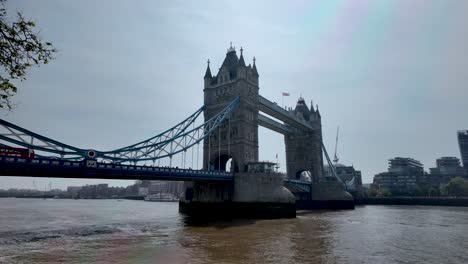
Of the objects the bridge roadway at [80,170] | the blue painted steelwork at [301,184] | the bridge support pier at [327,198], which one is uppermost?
the bridge roadway at [80,170]

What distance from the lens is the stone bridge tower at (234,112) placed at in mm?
53219

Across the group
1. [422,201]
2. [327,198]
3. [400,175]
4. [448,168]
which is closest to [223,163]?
[327,198]

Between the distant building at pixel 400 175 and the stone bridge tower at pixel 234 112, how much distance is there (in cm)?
12013

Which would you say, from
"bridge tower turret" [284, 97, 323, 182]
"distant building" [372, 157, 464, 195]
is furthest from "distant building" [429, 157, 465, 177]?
"bridge tower turret" [284, 97, 323, 182]

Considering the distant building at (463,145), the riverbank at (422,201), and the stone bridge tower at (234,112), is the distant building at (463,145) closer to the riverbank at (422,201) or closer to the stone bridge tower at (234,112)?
the riverbank at (422,201)

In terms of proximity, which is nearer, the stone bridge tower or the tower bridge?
the tower bridge

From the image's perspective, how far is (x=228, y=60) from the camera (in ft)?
195

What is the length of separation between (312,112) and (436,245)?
67.7m

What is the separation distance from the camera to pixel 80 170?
2972 cm

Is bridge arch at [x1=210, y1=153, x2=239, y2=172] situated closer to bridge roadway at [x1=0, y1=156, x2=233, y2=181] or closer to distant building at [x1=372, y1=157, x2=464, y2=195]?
bridge roadway at [x1=0, y1=156, x2=233, y2=181]

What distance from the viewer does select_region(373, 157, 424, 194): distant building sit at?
511ft

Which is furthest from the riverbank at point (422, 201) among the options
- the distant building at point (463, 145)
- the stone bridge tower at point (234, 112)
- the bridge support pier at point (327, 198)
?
the distant building at point (463, 145)

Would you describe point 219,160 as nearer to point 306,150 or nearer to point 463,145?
point 306,150

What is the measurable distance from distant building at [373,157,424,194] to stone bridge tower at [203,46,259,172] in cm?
12013
